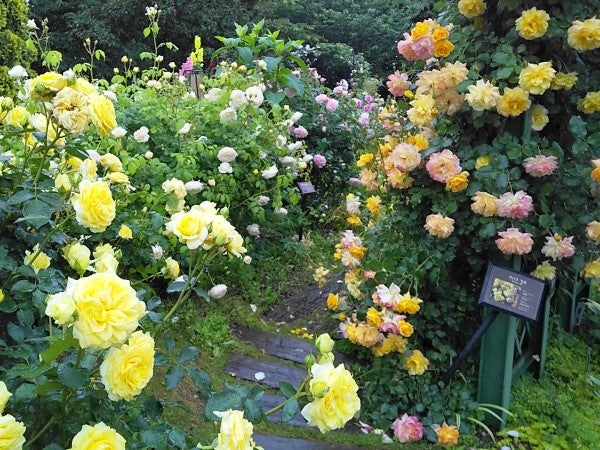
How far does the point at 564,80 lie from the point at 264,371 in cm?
170

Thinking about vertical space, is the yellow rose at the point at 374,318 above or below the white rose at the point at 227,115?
below

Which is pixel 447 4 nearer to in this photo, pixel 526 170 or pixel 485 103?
pixel 485 103

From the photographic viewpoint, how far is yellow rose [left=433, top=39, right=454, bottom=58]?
224cm

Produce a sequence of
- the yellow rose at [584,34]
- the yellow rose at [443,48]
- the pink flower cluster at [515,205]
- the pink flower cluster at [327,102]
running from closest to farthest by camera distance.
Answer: the yellow rose at [584,34] < the pink flower cluster at [515,205] < the yellow rose at [443,48] < the pink flower cluster at [327,102]

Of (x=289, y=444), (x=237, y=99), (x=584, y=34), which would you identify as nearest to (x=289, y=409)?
(x=289, y=444)

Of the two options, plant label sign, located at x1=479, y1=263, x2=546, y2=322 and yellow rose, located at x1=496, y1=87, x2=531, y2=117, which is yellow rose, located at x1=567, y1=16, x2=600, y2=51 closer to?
yellow rose, located at x1=496, y1=87, x2=531, y2=117

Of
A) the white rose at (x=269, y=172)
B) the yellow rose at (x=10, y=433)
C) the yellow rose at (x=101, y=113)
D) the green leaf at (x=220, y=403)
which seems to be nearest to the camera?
the yellow rose at (x=10, y=433)

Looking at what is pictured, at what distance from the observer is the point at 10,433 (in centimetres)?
76

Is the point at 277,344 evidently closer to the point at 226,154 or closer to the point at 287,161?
the point at 226,154

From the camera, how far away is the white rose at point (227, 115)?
2.99 meters

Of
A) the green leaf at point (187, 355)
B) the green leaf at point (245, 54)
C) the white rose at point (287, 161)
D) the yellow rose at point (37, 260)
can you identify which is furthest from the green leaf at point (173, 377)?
the green leaf at point (245, 54)

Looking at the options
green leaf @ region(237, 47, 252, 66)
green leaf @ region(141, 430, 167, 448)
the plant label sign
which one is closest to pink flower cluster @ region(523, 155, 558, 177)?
the plant label sign

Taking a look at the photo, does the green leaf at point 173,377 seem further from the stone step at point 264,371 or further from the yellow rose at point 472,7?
the yellow rose at point 472,7

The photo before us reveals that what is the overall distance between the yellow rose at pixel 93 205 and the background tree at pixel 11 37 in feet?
8.68
